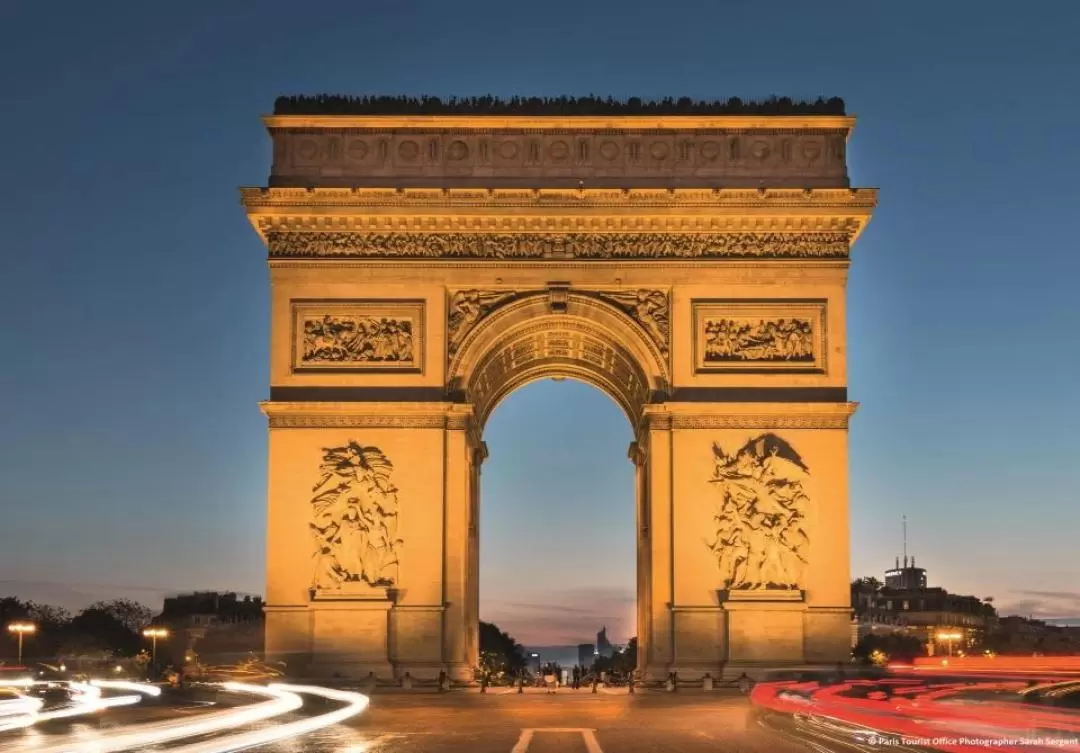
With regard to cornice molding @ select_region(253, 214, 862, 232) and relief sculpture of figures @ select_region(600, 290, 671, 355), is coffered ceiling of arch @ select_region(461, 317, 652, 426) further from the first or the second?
cornice molding @ select_region(253, 214, 862, 232)

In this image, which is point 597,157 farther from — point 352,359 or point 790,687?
Answer: point 790,687

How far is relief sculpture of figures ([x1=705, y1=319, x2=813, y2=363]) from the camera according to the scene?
120 feet

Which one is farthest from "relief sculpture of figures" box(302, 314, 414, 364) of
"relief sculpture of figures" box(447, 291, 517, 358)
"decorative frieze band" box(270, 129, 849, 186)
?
"decorative frieze band" box(270, 129, 849, 186)

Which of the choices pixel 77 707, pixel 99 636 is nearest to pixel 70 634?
pixel 99 636

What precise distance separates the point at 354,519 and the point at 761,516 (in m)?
9.25

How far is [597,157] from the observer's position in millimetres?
37156

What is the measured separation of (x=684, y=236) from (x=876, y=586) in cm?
11585

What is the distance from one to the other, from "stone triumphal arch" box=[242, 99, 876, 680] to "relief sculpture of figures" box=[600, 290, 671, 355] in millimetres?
53

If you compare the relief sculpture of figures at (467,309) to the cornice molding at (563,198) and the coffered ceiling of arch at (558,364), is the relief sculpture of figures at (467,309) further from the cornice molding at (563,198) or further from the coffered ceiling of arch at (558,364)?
the cornice molding at (563,198)

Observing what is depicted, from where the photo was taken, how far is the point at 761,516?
117ft

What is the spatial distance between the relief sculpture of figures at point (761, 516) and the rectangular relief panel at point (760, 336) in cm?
179

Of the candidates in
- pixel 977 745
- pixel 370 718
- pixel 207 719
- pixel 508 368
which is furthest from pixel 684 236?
pixel 977 745

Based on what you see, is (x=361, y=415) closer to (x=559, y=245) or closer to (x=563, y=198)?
(x=559, y=245)

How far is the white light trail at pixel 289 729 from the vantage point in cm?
1583
